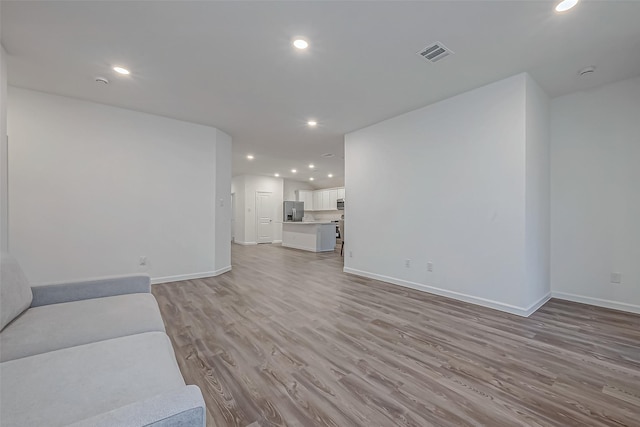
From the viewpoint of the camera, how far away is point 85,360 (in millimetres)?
1091

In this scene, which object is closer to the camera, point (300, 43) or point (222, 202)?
point (300, 43)

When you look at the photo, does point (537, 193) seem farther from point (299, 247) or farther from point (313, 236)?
point (299, 247)

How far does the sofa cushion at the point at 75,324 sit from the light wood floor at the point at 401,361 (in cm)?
58

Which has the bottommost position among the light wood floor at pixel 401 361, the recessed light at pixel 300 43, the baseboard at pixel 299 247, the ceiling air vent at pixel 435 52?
the light wood floor at pixel 401 361

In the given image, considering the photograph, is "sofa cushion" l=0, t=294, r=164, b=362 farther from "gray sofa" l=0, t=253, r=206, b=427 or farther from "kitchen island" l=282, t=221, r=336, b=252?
"kitchen island" l=282, t=221, r=336, b=252

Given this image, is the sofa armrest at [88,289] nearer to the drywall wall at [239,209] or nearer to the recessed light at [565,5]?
the recessed light at [565,5]

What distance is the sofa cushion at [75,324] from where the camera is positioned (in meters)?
1.24

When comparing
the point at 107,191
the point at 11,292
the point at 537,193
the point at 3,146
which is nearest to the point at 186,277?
the point at 107,191

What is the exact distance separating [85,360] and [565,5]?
3.74 metres

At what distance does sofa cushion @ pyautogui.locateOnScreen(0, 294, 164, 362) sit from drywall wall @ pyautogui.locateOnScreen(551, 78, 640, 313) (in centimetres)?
472

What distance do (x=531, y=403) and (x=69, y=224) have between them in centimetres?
526

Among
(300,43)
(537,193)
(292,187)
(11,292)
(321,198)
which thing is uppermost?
(300,43)

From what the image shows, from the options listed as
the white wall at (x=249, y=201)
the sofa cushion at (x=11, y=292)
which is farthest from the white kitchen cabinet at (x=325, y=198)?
the sofa cushion at (x=11, y=292)

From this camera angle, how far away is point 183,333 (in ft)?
7.90
